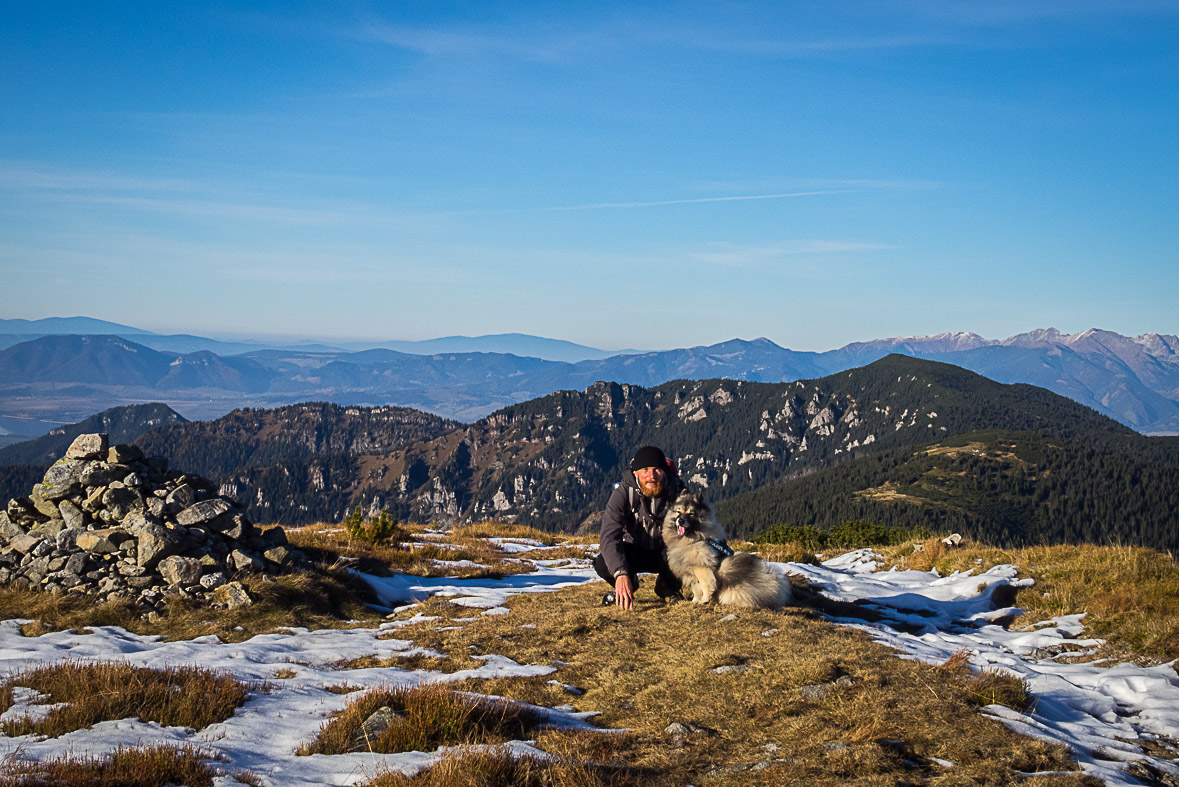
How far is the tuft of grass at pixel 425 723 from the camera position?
5734 mm

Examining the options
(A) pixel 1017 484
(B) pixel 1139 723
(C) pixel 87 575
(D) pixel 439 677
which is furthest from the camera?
(A) pixel 1017 484

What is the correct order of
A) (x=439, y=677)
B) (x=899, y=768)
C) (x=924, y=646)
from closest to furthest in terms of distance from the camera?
(x=899, y=768)
(x=439, y=677)
(x=924, y=646)

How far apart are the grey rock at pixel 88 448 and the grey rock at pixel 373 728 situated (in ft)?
38.4

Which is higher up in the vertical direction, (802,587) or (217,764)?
(217,764)

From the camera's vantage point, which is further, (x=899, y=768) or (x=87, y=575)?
(x=87, y=575)

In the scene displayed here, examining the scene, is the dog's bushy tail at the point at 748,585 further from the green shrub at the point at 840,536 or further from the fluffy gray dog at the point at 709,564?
the green shrub at the point at 840,536

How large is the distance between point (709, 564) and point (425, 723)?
6110 mm

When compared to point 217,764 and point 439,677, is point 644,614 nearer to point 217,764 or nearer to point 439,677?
point 439,677

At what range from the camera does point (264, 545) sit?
1445 cm

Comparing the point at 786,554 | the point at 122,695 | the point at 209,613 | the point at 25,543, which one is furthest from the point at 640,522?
the point at 25,543

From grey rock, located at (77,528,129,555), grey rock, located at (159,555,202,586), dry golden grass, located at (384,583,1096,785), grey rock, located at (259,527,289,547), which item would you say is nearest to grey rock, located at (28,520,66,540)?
grey rock, located at (77,528,129,555)

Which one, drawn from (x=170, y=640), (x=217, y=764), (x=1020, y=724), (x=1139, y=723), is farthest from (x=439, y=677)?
(x=1139, y=723)

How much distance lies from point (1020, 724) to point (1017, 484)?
748 ft

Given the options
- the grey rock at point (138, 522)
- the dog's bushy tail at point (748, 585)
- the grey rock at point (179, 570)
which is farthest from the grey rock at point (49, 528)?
the dog's bushy tail at point (748, 585)
